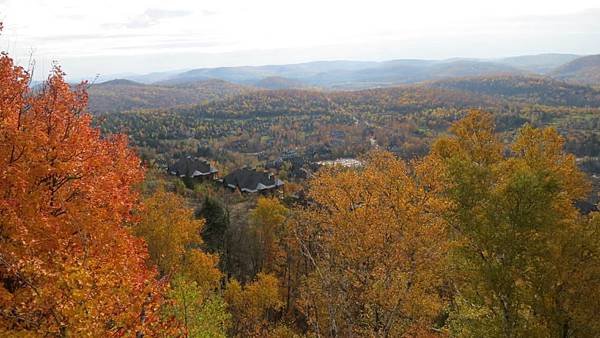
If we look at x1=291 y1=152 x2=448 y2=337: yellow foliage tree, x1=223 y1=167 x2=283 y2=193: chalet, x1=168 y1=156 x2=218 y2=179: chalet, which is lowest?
x1=223 y1=167 x2=283 y2=193: chalet

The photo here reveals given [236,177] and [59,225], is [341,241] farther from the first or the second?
[236,177]

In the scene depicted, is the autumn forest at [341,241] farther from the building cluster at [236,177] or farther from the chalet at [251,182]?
the building cluster at [236,177]

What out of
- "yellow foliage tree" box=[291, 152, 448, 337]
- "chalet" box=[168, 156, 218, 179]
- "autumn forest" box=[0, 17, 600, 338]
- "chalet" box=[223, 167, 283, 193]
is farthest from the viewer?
"chalet" box=[168, 156, 218, 179]

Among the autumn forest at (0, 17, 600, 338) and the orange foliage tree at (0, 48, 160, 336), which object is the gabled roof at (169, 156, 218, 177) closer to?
Answer: the autumn forest at (0, 17, 600, 338)

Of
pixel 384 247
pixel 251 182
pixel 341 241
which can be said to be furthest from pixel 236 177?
pixel 384 247

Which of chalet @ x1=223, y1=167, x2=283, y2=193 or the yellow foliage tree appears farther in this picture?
chalet @ x1=223, y1=167, x2=283, y2=193

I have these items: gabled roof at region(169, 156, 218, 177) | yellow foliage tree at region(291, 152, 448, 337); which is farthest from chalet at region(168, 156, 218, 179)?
yellow foliage tree at region(291, 152, 448, 337)
